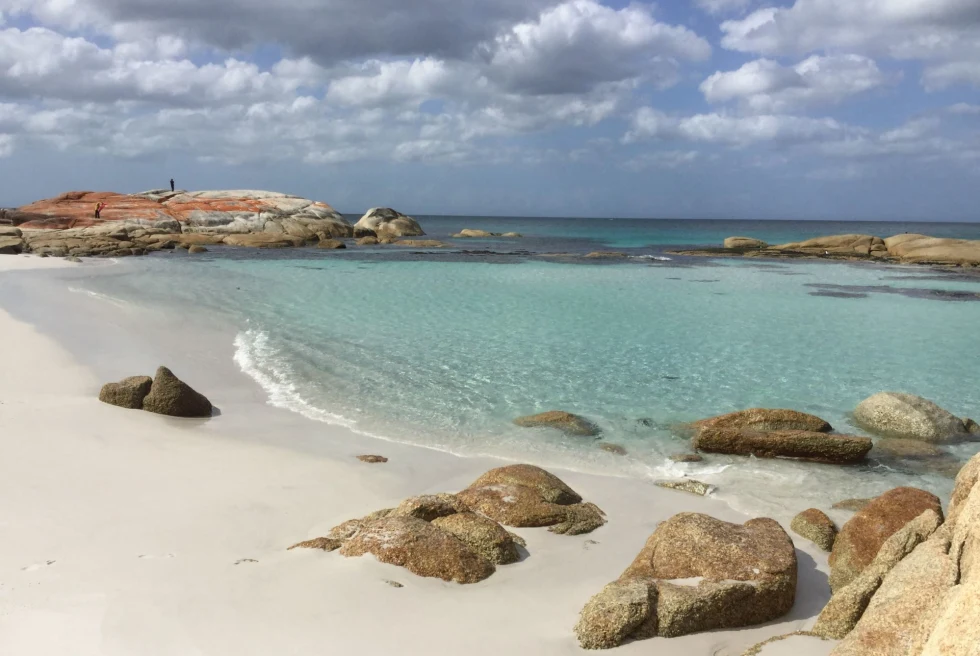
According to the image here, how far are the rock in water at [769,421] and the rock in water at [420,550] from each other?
4.94 m

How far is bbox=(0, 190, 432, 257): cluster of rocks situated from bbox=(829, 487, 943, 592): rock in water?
36592 mm

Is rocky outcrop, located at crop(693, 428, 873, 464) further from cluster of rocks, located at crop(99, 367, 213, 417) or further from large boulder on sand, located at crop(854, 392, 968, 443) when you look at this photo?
cluster of rocks, located at crop(99, 367, 213, 417)

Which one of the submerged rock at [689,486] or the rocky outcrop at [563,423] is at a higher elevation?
the rocky outcrop at [563,423]

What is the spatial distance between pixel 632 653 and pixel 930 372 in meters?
12.3

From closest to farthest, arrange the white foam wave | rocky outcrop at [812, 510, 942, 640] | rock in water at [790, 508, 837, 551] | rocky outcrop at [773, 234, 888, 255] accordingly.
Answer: rocky outcrop at [812, 510, 942, 640], rock in water at [790, 508, 837, 551], the white foam wave, rocky outcrop at [773, 234, 888, 255]

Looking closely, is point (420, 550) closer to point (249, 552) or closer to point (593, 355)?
point (249, 552)

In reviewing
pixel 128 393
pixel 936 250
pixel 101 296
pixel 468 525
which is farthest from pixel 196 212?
pixel 468 525

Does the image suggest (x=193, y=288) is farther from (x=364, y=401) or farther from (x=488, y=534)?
(x=488, y=534)

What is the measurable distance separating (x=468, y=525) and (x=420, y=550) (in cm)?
Answer: 57

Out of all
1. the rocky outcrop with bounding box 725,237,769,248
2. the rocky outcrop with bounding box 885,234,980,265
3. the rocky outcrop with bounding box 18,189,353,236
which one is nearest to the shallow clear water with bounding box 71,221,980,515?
the rocky outcrop with bounding box 885,234,980,265

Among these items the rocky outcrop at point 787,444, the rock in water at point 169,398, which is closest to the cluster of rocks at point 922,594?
the rocky outcrop at point 787,444

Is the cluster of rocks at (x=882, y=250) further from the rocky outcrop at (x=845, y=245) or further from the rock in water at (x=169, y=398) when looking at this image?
the rock in water at (x=169, y=398)

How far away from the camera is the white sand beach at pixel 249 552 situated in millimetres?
4344

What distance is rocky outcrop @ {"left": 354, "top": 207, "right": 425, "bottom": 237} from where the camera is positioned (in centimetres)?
6190
